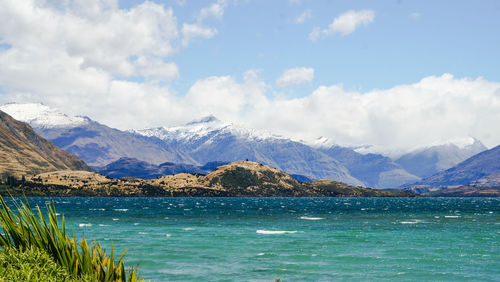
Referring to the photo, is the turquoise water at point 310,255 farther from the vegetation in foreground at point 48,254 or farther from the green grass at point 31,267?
the green grass at point 31,267

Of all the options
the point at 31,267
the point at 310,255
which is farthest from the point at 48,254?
the point at 310,255

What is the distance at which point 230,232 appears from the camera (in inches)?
3270

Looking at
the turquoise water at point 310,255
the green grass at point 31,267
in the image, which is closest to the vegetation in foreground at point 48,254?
the green grass at point 31,267

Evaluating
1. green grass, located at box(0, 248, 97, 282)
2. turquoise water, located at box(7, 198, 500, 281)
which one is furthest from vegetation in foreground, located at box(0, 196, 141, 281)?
turquoise water, located at box(7, 198, 500, 281)

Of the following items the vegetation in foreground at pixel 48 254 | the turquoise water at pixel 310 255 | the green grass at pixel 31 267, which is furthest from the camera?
the turquoise water at pixel 310 255

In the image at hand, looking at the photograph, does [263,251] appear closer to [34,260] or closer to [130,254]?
[130,254]

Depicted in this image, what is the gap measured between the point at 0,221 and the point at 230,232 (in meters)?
70.4

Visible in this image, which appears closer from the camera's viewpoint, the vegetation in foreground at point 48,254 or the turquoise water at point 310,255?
the vegetation in foreground at point 48,254

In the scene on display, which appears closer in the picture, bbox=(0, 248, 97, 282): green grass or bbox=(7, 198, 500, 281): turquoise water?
bbox=(0, 248, 97, 282): green grass

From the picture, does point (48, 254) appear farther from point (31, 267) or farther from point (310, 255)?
point (310, 255)

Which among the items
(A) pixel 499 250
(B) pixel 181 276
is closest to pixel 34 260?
(B) pixel 181 276

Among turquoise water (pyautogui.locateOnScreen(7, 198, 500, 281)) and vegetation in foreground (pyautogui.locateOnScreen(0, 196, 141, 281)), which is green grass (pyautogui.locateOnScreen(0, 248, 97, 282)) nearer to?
vegetation in foreground (pyautogui.locateOnScreen(0, 196, 141, 281))

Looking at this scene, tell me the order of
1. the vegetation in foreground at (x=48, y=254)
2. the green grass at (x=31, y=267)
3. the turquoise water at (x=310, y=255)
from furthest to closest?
the turquoise water at (x=310, y=255), the vegetation in foreground at (x=48, y=254), the green grass at (x=31, y=267)

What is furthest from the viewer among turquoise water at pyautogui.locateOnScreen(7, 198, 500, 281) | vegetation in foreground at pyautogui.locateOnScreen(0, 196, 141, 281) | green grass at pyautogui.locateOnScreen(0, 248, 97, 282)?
turquoise water at pyautogui.locateOnScreen(7, 198, 500, 281)
